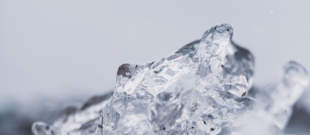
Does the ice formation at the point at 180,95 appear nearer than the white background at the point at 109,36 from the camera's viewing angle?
Yes

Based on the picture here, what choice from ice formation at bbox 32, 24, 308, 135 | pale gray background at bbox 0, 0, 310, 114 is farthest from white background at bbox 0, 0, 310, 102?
ice formation at bbox 32, 24, 308, 135

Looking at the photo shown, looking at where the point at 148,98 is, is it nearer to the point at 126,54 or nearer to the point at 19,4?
the point at 126,54

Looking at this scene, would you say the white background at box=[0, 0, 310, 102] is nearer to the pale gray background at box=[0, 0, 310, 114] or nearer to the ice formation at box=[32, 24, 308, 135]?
the pale gray background at box=[0, 0, 310, 114]

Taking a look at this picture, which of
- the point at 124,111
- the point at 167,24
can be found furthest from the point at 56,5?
the point at 124,111


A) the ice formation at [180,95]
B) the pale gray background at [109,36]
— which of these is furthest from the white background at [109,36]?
the ice formation at [180,95]

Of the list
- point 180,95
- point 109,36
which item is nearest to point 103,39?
point 109,36

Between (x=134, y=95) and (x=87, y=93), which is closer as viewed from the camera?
(x=134, y=95)

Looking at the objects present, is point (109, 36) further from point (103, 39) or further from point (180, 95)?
point (180, 95)

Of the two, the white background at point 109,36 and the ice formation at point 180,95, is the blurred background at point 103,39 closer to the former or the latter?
the white background at point 109,36
